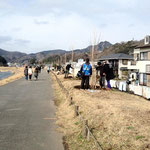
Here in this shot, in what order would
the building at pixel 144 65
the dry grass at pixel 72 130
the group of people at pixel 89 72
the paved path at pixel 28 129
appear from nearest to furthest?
1. the dry grass at pixel 72 130
2. the paved path at pixel 28 129
3. the group of people at pixel 89 72
4. the building at pixel 144 65

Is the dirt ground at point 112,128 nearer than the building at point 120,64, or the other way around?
the dirt ground at point 112,128

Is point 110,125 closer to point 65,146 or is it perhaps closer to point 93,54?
point 65,146

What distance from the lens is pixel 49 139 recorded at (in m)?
5.35

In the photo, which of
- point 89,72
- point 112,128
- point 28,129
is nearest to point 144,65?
point 89,72

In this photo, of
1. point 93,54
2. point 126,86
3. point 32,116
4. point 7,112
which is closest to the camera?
point 32,116

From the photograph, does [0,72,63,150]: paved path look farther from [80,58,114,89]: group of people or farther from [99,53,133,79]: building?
[99,53,133,79]: building

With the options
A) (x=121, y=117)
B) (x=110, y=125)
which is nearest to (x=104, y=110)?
(x=121, y=117)

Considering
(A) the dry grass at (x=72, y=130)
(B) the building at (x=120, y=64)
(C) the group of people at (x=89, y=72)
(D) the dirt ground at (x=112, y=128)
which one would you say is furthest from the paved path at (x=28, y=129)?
(B) the building at (x=120, y=64)

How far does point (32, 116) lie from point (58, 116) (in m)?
0.91

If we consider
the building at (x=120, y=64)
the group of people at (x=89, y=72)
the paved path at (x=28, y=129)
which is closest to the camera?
the paved path at (x=28, y=129)

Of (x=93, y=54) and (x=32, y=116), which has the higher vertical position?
(x=93, y=54)

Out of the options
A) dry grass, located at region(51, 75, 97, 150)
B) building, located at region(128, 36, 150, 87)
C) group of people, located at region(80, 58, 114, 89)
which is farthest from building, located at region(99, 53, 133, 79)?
dry grass, located at region(51, 75, 97, 150)

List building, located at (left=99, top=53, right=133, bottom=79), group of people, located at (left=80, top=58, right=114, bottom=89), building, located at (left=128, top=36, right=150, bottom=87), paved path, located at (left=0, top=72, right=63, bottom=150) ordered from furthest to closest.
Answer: building, located at (left=99, top=53, right=133, bottom=79)
building, located at (left=128, top=36, right=150, bottom=87)
group of people, located at (left=80, top=58, right=114, bottom=89)
paved path, located at (left=0, top=72, right=63, bottom=150)

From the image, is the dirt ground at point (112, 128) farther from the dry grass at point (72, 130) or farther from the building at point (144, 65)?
the building at point (144, 65)
